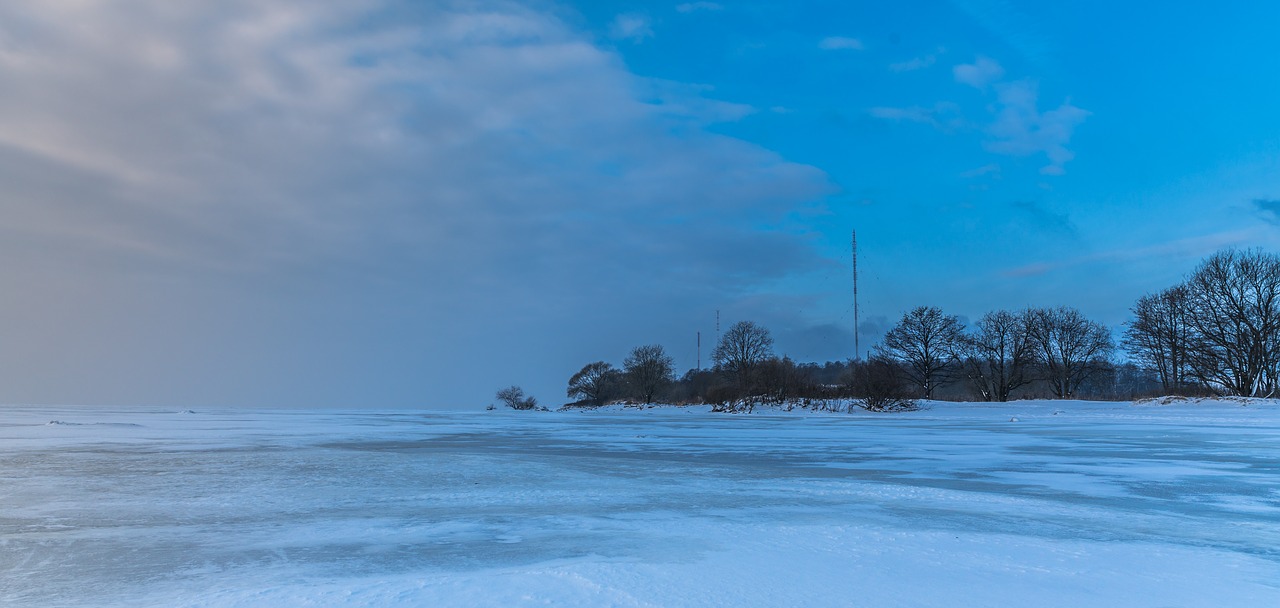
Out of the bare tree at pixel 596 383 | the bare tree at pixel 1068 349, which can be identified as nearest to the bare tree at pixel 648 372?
the bare tree at pixel 596 383

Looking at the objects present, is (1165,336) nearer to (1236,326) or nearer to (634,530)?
(1236,326)

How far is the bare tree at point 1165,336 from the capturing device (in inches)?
1736

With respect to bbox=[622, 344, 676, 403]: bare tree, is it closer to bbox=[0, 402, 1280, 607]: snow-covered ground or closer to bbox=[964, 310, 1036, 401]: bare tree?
bbox=[964, 310, 1036, 401]: bare tree

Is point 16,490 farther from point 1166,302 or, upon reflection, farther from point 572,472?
point 1166,302

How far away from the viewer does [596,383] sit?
79.6 m

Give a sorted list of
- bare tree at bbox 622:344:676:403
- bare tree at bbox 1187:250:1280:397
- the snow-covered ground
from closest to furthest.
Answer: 1. the snow-covered ground
2. bare tree at bbox 1187:250:1280:397
3. bare tree at bbox 622:344:676:403

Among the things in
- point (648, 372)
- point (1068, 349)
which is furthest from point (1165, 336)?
point (648, 372)

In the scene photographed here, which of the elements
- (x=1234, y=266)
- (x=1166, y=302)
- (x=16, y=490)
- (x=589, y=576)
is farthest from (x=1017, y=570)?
(x=1166, y=302)

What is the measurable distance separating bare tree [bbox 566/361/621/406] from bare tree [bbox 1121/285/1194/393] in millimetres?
45795

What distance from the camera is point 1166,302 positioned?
46.5 m

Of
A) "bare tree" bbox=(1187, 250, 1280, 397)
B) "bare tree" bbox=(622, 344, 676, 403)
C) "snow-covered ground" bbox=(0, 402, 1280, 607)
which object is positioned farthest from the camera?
"bare tree" bbox=(622, 344, 676, 403)

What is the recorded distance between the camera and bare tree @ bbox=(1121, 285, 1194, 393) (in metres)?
→ 44.1

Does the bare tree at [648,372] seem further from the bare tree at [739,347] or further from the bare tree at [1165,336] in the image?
the bare tree at [1165,336]

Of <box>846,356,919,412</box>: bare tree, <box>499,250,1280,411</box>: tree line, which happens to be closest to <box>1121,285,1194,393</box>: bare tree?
<box>499,250,1280,411</box>: tree line
